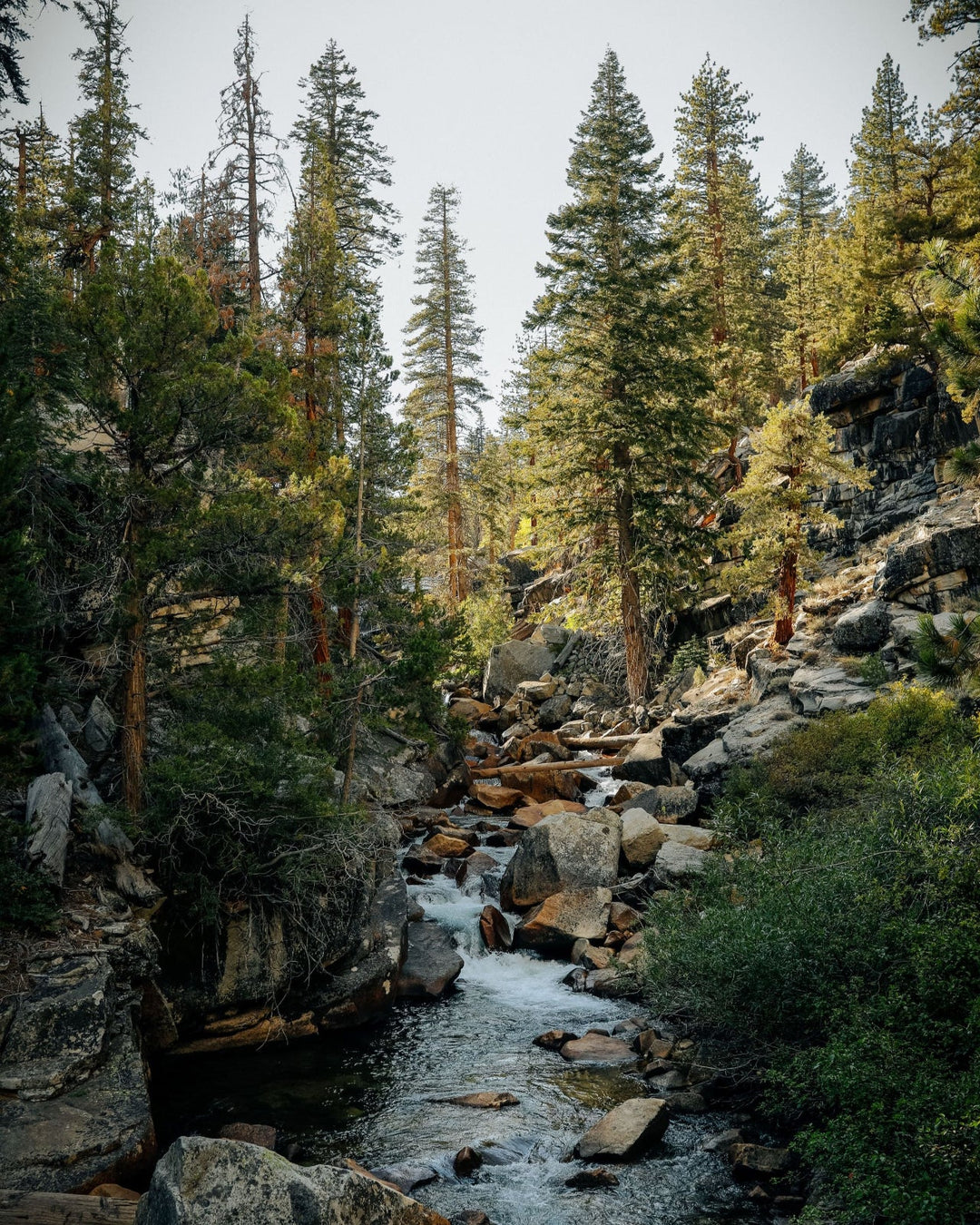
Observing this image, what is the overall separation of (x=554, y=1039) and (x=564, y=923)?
8.80 feet

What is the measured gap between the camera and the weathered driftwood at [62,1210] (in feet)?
18.7

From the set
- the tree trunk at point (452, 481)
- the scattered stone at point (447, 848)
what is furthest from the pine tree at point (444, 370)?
the scattered stone at point (447, 848)

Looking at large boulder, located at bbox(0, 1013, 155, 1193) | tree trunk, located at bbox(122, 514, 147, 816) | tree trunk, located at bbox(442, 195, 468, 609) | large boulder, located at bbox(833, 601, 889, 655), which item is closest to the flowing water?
large boulder, located at bbox(0, 1013, 155, 1193)

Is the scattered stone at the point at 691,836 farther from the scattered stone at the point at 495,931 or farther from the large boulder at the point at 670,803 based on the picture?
the scattered stone at the point at 495,931

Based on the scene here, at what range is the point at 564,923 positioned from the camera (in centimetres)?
1316

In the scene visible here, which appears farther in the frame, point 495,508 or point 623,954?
point 495,508

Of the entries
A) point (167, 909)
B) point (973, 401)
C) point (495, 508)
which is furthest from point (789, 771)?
point (495, 508)

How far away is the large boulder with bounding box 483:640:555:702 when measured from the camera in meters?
29.2

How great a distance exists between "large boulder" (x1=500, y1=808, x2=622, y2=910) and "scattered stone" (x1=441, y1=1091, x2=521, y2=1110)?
4.96 meters

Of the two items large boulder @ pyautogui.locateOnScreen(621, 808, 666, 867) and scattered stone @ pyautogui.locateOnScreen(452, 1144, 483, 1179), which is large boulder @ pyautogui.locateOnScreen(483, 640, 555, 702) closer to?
large boulder @ pyautogui.locateOnScreen(621, 808, 666, 867)

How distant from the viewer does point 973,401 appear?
9695mm

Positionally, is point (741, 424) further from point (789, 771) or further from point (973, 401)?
point (973, 401)

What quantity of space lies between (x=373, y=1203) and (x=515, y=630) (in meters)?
29.1

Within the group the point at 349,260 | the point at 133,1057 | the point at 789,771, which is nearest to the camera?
the point at 133,1057
